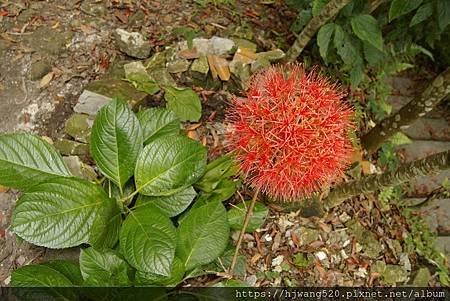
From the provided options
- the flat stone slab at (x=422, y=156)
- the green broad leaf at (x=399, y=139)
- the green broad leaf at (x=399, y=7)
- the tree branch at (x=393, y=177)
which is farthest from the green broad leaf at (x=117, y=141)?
the flat stone slab at (x=422, y=156)

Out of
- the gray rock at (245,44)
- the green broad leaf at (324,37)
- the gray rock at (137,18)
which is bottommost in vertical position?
the gray rock at (137,18)

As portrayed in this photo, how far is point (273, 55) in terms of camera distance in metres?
2.46

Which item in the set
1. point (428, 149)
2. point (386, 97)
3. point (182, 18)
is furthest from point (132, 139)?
point (428, 149)

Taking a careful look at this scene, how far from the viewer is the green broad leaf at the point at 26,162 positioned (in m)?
1.76

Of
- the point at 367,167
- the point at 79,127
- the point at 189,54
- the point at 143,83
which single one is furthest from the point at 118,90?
the point at 367,167

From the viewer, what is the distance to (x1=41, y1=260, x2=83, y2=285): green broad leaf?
1.76 metres

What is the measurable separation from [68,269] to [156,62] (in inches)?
41.4

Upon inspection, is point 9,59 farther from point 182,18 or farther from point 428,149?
point 428,149

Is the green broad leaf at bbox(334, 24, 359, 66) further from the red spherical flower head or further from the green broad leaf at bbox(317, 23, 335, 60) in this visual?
the red spherical flower head

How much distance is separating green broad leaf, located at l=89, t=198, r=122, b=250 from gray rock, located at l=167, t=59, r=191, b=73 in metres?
0.78

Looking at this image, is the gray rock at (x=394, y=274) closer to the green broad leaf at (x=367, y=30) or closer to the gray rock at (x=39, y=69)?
the green broad leaf at (x=367, y=30)

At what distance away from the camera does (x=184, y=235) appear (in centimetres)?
179

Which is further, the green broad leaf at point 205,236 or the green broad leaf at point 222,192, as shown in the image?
the green broad leaf at point 222,192

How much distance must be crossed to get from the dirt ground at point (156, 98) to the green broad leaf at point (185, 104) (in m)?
0.11
